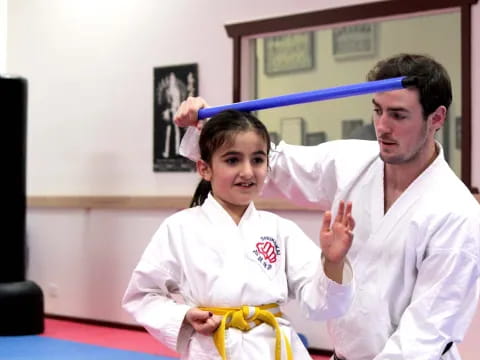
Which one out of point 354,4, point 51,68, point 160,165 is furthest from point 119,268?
point 354,4

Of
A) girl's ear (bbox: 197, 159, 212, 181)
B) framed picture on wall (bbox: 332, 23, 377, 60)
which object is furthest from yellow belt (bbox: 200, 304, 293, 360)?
framed picture on wall (bbox: 332, 23, 377, 60)

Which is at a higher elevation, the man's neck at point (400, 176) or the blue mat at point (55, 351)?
the man's neck at point (400, 176)

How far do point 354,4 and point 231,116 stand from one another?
308cm

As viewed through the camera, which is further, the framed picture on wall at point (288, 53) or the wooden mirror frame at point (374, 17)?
the framed picture on wall at point (288, 53)

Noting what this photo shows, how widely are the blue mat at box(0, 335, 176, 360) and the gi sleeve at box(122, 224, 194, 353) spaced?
2862 millimetres

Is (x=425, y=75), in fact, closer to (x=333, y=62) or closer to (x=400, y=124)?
(x=400, y=124)

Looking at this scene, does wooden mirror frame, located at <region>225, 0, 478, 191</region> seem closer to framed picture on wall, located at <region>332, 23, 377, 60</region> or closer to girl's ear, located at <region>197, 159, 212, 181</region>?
framed picture on wall, located at <region>332, 23, 377, 60</region>

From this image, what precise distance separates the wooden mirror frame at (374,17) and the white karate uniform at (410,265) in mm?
2307

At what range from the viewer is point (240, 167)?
6.82 ft

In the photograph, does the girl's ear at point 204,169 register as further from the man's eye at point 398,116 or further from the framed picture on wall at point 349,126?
the framed picture on wall at point 349,126

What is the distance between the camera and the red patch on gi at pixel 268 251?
2090mm

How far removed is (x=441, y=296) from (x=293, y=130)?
14.5 ft

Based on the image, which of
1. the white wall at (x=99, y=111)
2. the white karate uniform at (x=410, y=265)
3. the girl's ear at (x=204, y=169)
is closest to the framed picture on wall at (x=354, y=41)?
the white wall at (x=99, y=111)

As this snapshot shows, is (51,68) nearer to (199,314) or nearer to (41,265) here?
(41,265)
